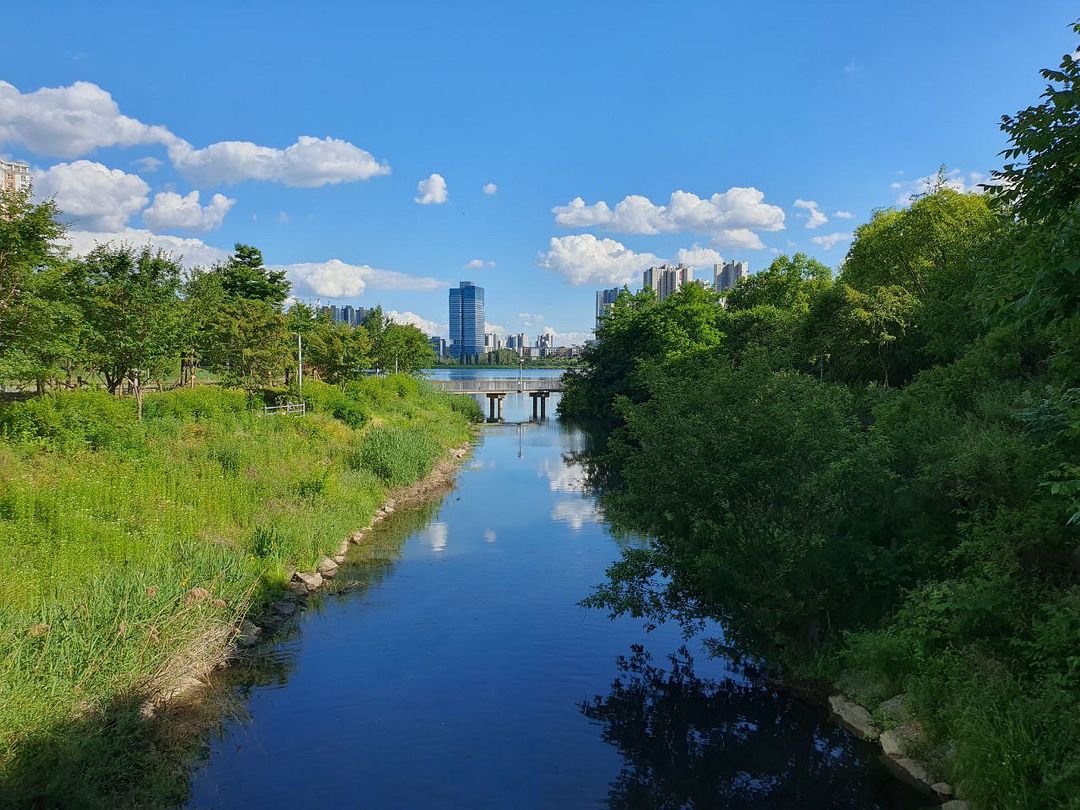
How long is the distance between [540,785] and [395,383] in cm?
4754

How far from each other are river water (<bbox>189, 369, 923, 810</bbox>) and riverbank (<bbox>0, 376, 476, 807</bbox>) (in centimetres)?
119

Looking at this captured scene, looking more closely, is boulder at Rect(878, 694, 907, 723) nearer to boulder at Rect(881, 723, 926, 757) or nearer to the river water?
boulder at Rect(881, 723, 926, 757)

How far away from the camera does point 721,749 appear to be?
11.5 meters

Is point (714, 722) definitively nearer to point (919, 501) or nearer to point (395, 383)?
point (919, 501)

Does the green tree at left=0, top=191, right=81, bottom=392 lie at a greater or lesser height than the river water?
greater

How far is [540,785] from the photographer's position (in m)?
10.5

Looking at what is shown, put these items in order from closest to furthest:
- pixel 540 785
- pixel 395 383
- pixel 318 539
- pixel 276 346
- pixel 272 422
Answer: pixel 540 785 → pixel 318 539 → pixel 272 422 → pixel 276 346 → pixel 395 383

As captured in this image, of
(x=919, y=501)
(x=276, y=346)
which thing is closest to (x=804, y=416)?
(x=919, y=501)

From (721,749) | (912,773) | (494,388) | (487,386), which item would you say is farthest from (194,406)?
(494,388)

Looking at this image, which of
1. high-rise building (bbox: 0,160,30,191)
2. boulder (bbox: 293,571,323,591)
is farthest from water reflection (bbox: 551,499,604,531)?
high-rise building (bbox: 0,160,30,191)

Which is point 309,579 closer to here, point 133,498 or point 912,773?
point 133,498

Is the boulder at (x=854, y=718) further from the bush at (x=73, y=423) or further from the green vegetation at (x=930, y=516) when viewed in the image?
the bush at (x=73, y=423)

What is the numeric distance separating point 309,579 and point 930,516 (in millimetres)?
14637

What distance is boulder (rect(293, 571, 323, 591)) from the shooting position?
18281mm
